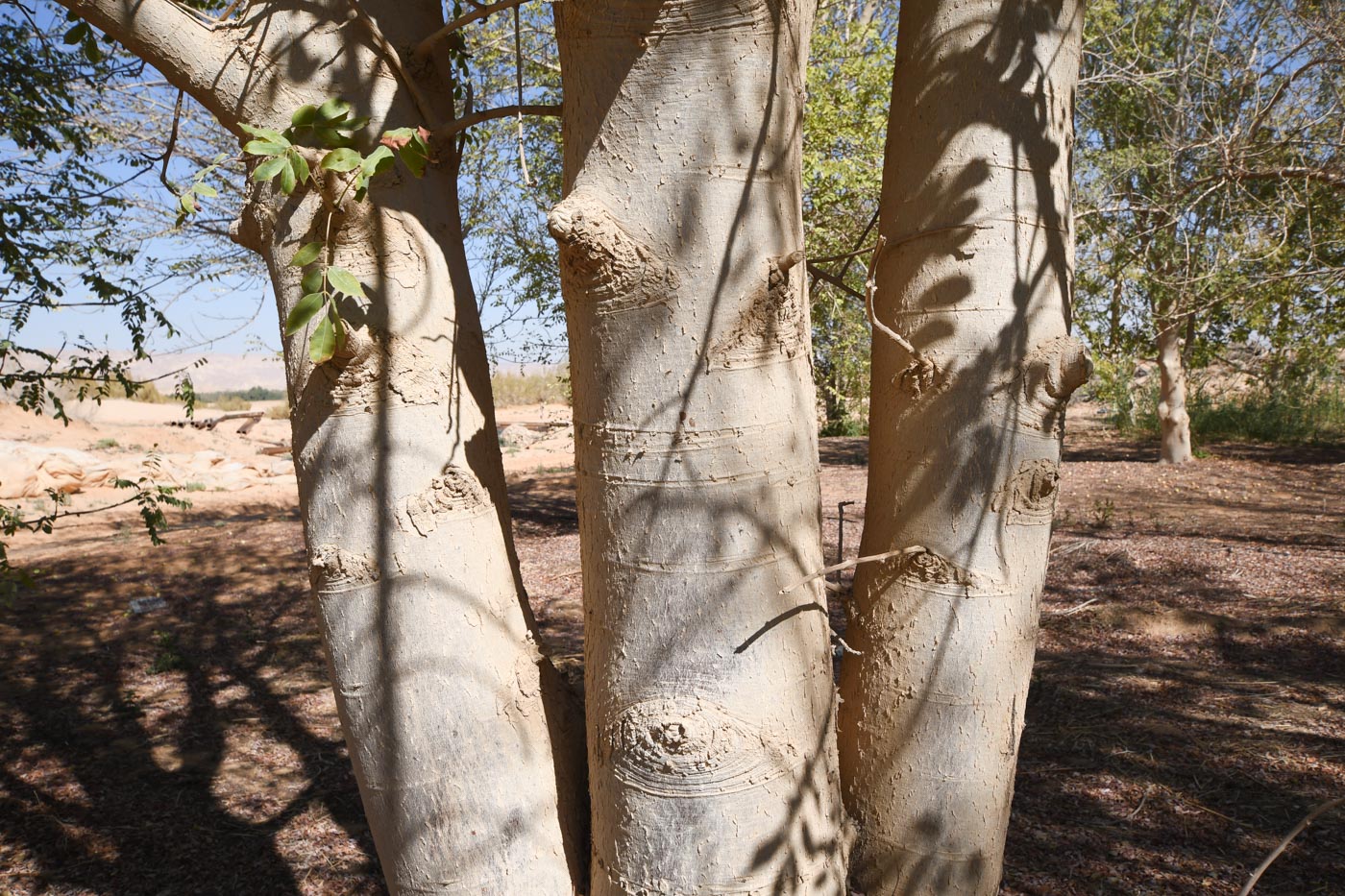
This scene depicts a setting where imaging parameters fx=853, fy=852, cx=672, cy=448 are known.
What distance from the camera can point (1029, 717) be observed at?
10.8 ft

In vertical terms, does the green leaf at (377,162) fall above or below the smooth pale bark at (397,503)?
above

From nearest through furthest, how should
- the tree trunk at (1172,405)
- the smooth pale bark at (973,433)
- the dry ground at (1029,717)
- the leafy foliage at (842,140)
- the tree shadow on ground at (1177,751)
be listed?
the smooth pale bark at (973,433) → the tree shadow on ground at (1177,751) → the dry ground at (1029,717) → the leafy foliage at (842,140) → the tree trunk at (1172,405)

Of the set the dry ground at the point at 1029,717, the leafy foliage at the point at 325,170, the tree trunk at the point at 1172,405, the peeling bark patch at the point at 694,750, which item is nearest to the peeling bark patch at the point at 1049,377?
the dry ground at the point at 1029,717

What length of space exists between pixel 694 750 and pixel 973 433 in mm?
661

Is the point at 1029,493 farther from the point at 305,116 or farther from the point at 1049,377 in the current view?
the point at 305,116

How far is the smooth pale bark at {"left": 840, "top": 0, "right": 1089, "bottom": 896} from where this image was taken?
4.49ft

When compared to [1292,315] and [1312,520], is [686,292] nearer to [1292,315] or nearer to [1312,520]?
[1312,520]

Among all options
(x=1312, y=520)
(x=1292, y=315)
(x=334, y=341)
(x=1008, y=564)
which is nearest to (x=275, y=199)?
(x=334, y=341)

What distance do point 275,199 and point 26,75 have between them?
3788 mm

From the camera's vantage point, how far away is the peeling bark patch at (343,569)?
1.38 m

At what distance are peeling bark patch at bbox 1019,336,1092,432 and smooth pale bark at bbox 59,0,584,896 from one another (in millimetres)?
921

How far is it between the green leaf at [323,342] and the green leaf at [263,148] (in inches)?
9.2

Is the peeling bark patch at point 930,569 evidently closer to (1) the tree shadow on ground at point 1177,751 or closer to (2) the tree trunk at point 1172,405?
(1) the tree shadow on ground at point 1177,751

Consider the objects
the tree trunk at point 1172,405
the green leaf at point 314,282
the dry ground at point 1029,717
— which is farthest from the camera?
the tree trunk at point 1172,405
